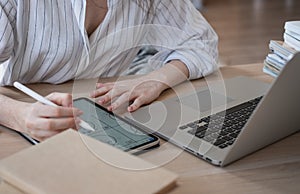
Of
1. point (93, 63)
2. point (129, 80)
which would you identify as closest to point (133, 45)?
point (93, 63)

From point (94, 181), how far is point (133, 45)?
738 mm

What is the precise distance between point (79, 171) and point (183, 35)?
68 centimetres

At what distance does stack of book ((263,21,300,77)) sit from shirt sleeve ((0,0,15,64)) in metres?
0.61

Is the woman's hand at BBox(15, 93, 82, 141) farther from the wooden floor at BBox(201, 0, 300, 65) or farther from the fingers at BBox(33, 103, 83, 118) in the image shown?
the wooden floor at BBox(201, 0, 300, 65)

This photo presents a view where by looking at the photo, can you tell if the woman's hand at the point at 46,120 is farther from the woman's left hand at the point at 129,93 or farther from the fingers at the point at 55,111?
the woman's left hand at the point at 129,93

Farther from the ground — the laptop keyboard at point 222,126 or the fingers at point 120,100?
the fingers at point 120,100

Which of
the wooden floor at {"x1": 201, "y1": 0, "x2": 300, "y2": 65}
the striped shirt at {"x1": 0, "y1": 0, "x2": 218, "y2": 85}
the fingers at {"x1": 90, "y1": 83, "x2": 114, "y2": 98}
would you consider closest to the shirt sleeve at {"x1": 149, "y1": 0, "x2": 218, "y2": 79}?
the striped shirt at {"x1": 0, "y1": 0, "x2": 218, "y2": 85}

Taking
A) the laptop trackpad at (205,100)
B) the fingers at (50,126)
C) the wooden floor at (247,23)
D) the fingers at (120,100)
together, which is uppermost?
the fingers at (50,126)

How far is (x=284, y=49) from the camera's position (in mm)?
1237

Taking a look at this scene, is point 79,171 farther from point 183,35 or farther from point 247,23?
point 247,23

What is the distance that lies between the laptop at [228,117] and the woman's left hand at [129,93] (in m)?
0.02

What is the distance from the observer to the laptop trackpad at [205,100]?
1087 millimetres

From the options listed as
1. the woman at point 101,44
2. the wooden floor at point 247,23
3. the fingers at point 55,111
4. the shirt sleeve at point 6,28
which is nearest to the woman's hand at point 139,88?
the woman at point 101,44

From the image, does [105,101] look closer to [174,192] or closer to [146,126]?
[146,126]
